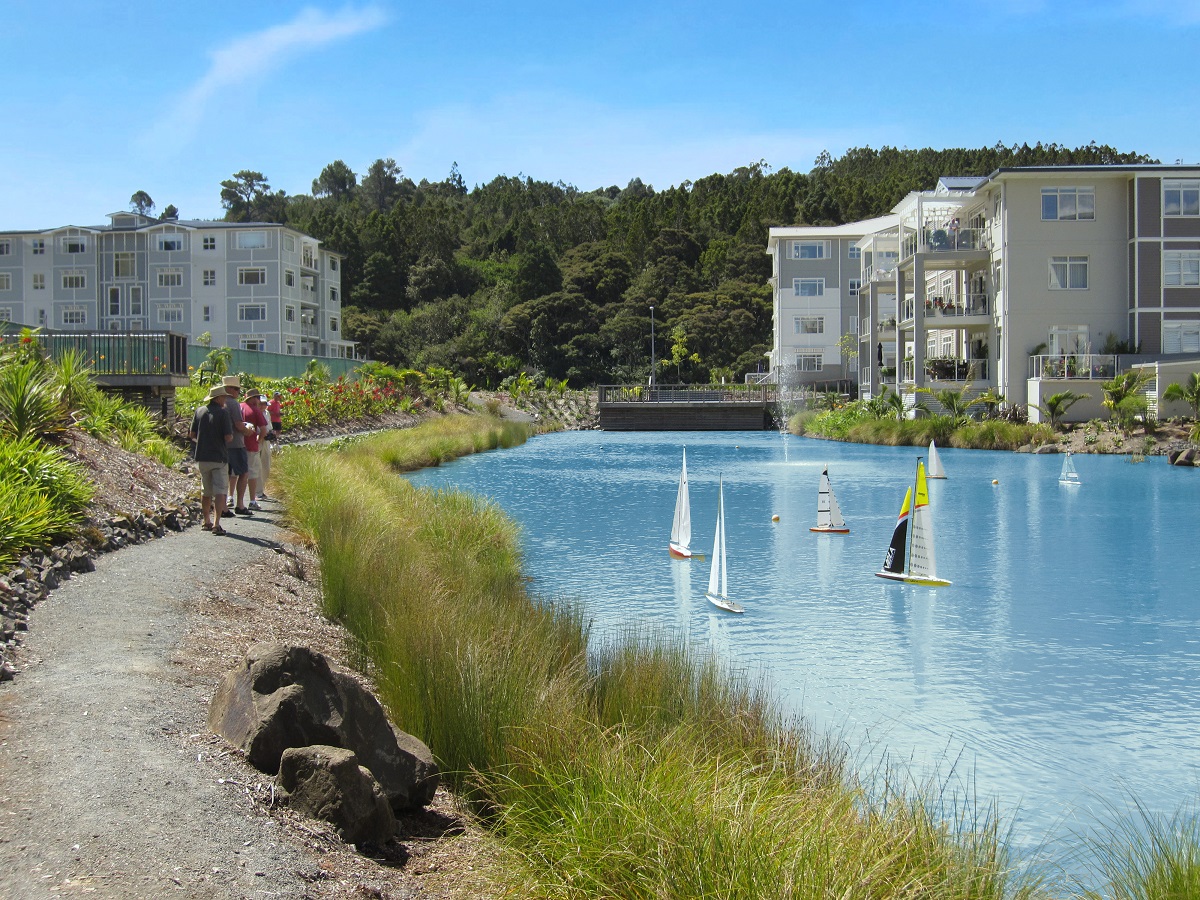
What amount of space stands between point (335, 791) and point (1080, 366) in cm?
4698

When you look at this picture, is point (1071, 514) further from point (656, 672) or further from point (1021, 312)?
point (1021, 312)

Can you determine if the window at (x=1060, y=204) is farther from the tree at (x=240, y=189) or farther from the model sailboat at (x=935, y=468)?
the tree at (x=240, y=189)

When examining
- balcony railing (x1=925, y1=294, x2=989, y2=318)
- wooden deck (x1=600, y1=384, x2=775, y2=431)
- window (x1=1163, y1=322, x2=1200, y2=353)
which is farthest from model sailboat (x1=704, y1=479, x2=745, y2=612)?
wooden deck (x1=600, y1=384, x2=775, y2=431)

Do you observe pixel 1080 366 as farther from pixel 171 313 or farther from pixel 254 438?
pixel 171 313

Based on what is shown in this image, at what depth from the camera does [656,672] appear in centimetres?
888

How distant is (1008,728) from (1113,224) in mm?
44874

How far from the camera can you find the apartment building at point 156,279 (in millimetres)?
85750

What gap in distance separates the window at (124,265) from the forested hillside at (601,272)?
20400 millimetres

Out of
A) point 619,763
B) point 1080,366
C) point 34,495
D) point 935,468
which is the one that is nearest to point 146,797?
point 619,763

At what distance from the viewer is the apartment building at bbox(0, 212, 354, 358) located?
85.8 metres

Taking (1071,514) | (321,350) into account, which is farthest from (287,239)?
(1071,514)

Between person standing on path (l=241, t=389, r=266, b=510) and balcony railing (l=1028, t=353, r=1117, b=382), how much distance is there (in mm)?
37732

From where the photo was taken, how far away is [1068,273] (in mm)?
49531

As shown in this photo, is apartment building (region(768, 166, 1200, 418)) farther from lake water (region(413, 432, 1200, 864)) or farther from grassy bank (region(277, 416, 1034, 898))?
grassy bank (region(277, 416, 1034, 898))
